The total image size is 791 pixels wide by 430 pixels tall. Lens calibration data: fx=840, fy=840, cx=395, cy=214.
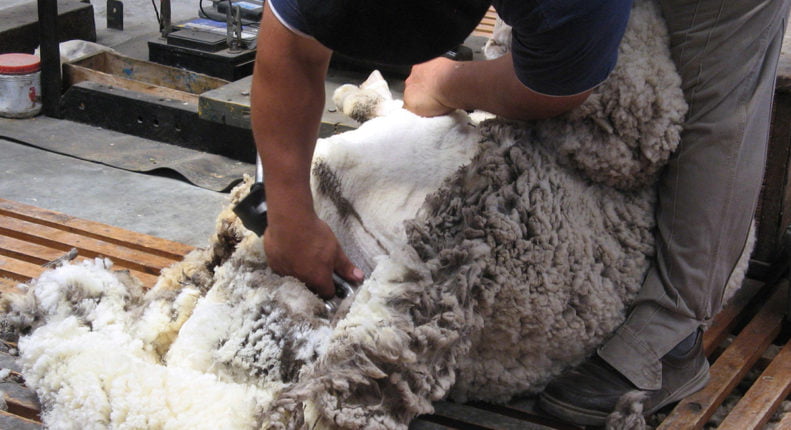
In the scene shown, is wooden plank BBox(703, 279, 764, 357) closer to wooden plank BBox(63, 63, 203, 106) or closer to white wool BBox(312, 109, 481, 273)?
white wool BBox(312, 109, 481, 273)

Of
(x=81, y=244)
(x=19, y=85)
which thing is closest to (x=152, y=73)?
(x=19, y=85)

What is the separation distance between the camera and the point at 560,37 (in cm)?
130

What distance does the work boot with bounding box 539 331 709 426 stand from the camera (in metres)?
1.63

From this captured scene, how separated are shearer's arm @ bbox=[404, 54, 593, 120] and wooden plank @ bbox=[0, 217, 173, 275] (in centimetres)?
91

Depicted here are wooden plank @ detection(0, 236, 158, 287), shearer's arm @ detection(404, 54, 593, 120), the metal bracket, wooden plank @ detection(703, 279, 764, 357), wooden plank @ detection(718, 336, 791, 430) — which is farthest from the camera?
the metal bracket

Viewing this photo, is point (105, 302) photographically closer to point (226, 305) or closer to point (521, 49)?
point (226, 305)

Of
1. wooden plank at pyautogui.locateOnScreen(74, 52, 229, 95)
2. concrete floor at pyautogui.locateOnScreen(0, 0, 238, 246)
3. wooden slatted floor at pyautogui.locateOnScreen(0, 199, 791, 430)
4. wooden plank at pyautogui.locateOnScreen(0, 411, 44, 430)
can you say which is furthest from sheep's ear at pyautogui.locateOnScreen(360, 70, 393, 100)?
wooden plank at pyautogui.locateOnScreen(74, 52, 229, 95)

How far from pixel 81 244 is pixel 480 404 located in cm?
133

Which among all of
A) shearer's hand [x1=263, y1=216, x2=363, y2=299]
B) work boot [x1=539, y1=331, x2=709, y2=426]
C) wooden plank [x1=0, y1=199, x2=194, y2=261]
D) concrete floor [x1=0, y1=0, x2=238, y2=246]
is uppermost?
shearer's hand [x1=263, y1=216, x2=363, y2=299]

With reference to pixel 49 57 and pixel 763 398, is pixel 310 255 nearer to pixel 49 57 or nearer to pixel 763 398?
pixel 763 398

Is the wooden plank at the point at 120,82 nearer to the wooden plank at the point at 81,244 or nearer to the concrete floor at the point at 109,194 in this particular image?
the concrete floor at the point at 109,194

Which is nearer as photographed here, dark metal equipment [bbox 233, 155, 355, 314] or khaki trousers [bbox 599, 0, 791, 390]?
khaki trousers [bbox 599, 0, 791, 390]

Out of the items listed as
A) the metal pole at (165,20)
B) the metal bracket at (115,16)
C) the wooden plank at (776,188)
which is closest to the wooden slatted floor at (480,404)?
the wooden plank at (776,188)

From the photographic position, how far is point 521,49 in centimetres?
139
